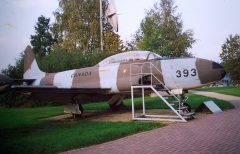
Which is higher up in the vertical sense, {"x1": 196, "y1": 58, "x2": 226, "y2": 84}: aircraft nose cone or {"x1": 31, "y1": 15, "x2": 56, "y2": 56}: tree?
{"x1": 31, "y1": 15, "x2": 56, "y2": 56}: tree

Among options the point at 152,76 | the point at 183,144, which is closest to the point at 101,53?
the point at 152,76

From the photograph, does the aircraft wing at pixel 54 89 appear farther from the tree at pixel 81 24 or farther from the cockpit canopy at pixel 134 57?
the tree at pixel 81 24

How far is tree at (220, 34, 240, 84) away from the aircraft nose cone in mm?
10999

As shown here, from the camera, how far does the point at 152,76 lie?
→ 12.3m

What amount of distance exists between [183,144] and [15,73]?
17.6 m

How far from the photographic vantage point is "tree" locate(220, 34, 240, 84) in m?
22.2

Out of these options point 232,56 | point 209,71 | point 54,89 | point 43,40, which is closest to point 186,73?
point 209,71

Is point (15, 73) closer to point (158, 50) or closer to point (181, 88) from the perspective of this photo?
point (181, 88)

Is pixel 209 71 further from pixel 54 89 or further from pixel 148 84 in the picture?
pixel 54 89

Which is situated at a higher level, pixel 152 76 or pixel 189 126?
pixel 152 76

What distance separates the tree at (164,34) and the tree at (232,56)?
651cm

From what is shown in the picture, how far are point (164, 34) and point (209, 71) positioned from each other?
90.7 ft

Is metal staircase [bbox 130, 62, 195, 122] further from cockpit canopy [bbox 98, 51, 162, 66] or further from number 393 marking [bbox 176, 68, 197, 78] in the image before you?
number 393 marking [bbox 176, 68, 197, 78]

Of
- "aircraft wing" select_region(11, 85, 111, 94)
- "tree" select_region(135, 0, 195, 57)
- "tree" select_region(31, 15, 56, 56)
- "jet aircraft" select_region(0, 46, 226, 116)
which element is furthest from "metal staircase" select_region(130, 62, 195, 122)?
"tree" select_region(31, 15, 56, 56)
